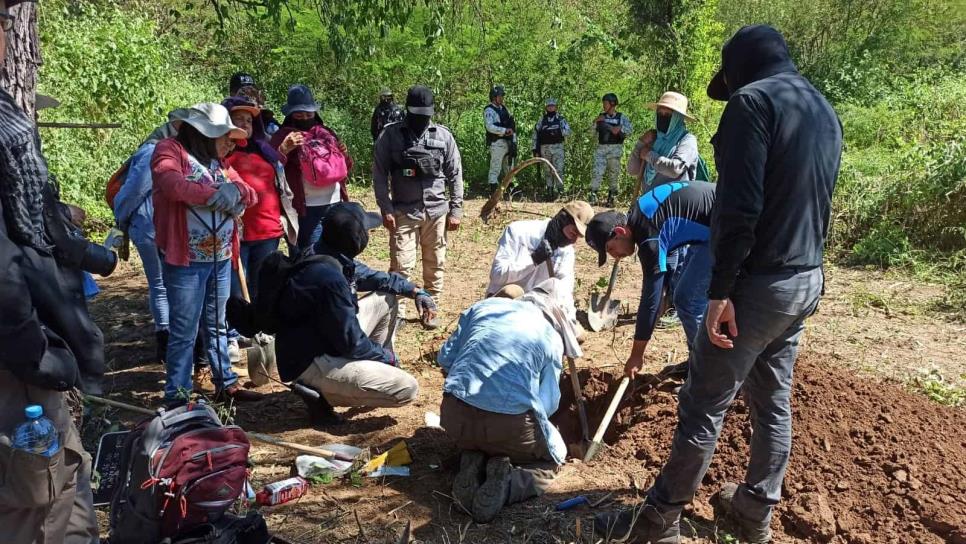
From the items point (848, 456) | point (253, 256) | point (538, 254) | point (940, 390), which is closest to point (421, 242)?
point (253, 256)

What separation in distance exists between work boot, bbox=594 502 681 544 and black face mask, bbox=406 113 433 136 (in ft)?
13.6

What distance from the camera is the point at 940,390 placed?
4.91 meters

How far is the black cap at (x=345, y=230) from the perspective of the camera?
4344 millimetres

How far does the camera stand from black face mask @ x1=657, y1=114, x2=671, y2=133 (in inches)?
257

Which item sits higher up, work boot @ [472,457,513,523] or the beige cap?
the beige cap

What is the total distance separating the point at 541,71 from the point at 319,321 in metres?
11.4

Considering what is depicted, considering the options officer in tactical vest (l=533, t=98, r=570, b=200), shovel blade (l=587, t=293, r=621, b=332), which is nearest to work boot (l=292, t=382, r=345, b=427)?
shovel blade (l=587, t=293, r=621, b=332)

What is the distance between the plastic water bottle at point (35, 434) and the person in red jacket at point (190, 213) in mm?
1882

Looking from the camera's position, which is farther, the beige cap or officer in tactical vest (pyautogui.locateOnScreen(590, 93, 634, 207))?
officer in tactical vest (pyautogui.locateOnScreen(590, 93, 634, 207))

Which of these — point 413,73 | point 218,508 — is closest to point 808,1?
point 413,73

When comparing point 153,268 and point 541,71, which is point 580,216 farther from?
point 541,71

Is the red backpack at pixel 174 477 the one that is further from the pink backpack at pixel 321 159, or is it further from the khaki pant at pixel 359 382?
the pink backpack at pixel 321 159

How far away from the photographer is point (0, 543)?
2.27 meters

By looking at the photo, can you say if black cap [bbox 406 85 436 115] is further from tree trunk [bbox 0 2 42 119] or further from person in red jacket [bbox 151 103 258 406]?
tree trunk [bbox 0 2 42 119]
